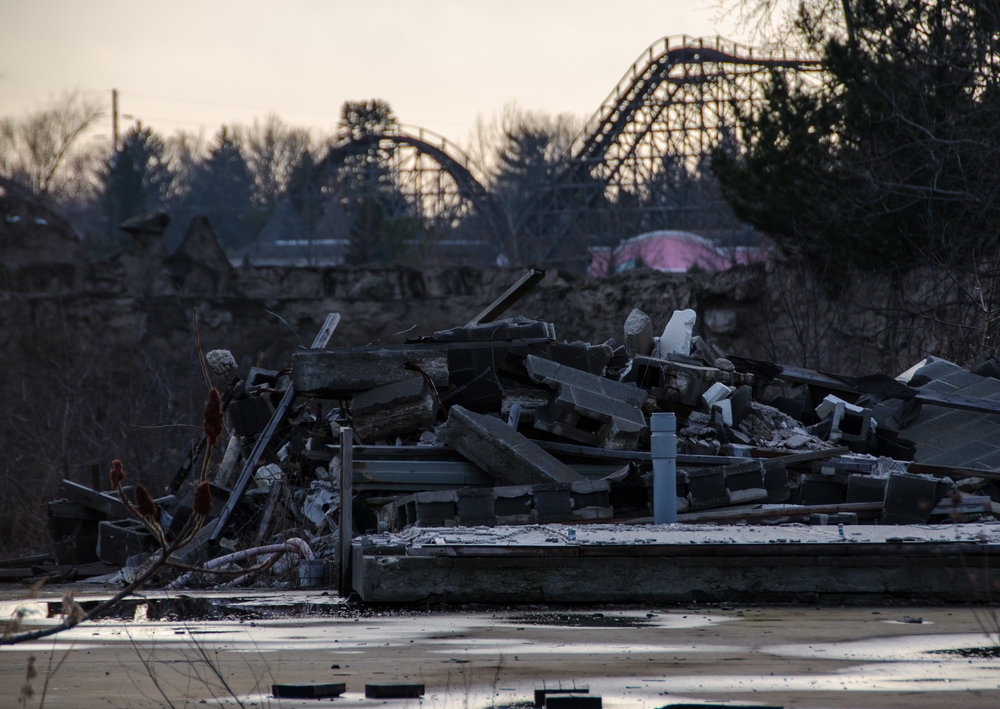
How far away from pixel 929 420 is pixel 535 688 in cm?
803

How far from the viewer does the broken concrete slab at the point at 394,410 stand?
9.62 meters

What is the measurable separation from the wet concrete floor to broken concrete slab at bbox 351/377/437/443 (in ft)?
11.2

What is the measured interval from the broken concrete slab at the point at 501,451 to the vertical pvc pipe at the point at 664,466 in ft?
3.29

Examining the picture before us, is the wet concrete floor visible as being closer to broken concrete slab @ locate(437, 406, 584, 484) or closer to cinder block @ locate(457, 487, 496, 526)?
cinder block @ locate(457, 487, 496, 526)

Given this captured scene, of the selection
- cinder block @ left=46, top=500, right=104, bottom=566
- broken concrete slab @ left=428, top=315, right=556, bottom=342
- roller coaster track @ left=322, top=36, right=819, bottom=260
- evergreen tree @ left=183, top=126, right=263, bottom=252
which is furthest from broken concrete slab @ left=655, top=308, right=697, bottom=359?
evergreen tree @ left=183, top=126, right=263, bottom=252

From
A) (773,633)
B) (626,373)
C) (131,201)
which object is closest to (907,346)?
(626,373)

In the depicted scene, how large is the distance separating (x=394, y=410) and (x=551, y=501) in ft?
6.87

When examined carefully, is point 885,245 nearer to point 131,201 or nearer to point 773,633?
point 773,633

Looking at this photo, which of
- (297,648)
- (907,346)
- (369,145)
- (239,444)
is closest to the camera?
(297,648)

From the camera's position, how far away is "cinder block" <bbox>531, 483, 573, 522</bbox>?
808 centimetres

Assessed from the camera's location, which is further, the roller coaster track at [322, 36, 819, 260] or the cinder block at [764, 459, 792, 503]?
the roller coaster track at [322, 36, 819, 260]

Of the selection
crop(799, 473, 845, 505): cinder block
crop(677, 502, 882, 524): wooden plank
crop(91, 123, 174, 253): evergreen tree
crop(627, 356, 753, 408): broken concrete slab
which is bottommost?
crop(677, 502, 882, 524): wooden plank

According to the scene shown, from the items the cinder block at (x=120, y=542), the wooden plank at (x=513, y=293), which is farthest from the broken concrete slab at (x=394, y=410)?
the cinder block at (x=120, y=542)

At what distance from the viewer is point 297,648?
4.87m
